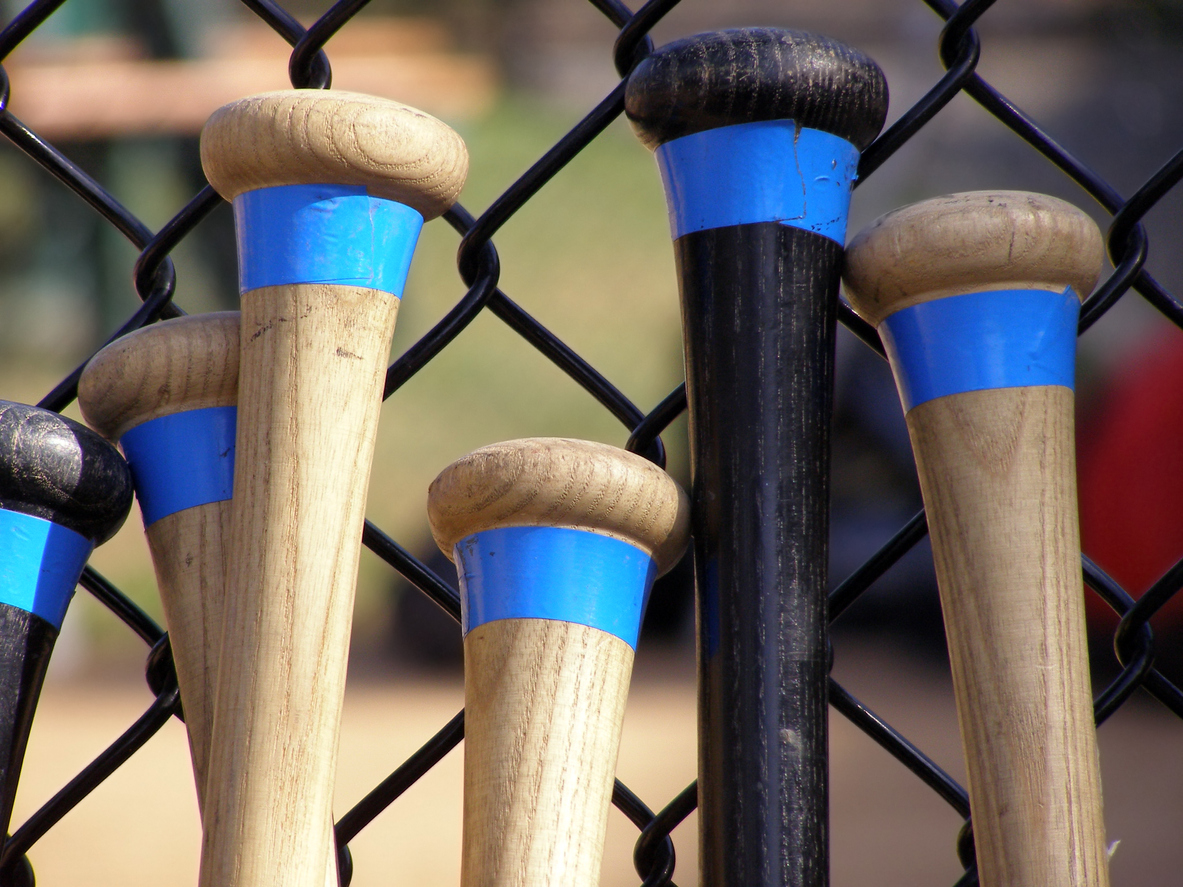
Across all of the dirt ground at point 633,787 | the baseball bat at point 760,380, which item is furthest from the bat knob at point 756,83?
the dirt ground at point 633,787

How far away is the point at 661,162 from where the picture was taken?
0.33 m

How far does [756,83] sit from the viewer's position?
297mm

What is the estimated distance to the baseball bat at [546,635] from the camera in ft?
0.89

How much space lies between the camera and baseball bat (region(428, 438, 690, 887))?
271 mm

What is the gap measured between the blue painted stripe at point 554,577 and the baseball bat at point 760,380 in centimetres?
3

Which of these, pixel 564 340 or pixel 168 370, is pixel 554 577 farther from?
pixel 564 340

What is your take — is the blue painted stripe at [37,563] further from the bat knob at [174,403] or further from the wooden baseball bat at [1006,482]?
the wooden baseball bat at [1006,482]

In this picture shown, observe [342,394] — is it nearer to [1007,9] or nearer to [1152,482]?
[1152,482]

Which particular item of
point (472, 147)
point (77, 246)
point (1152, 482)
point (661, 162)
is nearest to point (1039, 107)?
point (472, 147)

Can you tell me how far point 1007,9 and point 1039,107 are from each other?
871mm

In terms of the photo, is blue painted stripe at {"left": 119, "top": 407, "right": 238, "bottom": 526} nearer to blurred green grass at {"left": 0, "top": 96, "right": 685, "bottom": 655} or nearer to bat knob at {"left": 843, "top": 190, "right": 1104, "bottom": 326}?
bat knob at {"left": 843, "top": 190, "right": 1104, "bottom": 326}

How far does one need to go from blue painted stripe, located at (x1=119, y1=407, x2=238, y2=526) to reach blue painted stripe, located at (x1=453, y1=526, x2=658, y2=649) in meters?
0.07

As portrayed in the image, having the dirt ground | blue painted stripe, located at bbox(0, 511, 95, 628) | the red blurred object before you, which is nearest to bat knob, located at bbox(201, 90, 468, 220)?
A: blue painted stripe, located at bbox(0, 511, 95, 628)

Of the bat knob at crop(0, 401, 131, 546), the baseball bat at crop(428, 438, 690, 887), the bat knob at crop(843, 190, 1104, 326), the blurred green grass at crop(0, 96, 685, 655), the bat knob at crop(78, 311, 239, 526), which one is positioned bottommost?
the baseball bat at crop(428, 438, 690, 887)
